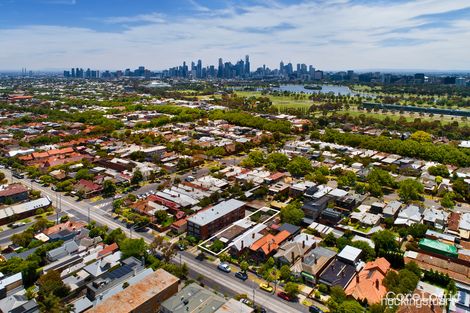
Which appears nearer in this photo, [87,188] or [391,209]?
[391,209]

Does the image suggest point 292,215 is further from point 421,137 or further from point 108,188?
point 421,137

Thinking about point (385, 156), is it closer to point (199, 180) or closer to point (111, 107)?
point (199, 180)

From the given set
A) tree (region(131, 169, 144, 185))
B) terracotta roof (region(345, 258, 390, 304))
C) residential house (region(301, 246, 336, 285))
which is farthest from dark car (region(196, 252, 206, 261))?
tree (region(131, 169, 144, 185))

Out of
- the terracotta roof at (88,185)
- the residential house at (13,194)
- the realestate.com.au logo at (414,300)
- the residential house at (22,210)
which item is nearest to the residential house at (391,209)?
the realestate.com.au logo at (414,300)

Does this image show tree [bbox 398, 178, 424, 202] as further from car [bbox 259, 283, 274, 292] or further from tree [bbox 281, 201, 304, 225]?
car [bbox 259, 283, 274, 292]

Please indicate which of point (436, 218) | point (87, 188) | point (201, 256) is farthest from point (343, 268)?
point (87, 188)

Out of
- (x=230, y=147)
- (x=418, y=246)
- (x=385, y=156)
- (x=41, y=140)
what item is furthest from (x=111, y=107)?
(x=418, y=246)
